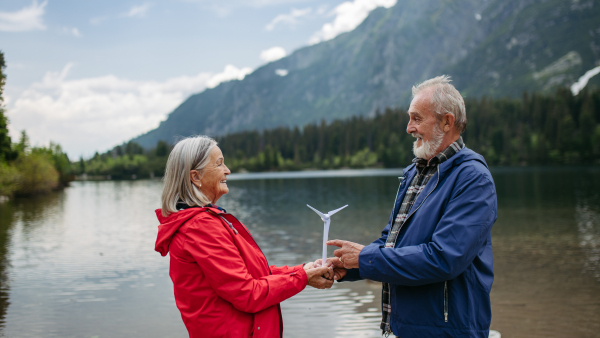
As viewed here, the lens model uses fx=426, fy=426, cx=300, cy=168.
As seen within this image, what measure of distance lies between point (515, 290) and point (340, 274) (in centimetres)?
913

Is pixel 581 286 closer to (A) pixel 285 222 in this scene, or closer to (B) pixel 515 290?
(B) pixel 515 290

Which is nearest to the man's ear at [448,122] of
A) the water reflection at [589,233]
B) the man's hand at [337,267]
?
the man's hand at [337,267]

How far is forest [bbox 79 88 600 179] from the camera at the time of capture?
121 metres

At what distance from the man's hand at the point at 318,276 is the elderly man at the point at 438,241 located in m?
0.20

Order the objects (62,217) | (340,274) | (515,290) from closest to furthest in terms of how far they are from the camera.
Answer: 1. (340,274)
2. (515,290)
3. (62,217)

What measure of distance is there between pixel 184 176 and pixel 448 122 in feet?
6.34

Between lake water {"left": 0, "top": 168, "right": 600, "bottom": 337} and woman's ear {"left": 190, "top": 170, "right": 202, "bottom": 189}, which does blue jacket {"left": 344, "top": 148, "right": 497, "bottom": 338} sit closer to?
woman's ear {"left": 190, "top": 170, "right": 202, "bottom": 189}

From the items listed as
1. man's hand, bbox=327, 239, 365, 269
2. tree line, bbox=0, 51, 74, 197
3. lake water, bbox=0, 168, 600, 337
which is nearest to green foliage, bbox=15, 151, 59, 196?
tree line, bbox=0, 51, 74, 197

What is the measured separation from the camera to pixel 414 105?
3215 millimetres

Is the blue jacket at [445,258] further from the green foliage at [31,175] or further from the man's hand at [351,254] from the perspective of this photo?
the green foliage at [31,175]

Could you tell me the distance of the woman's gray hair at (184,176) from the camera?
2.84 m

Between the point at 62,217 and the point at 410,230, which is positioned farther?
the point at 62,217

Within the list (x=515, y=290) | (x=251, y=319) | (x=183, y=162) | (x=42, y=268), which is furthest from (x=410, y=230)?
(x=42, y=268)

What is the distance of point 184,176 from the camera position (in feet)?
9.43
